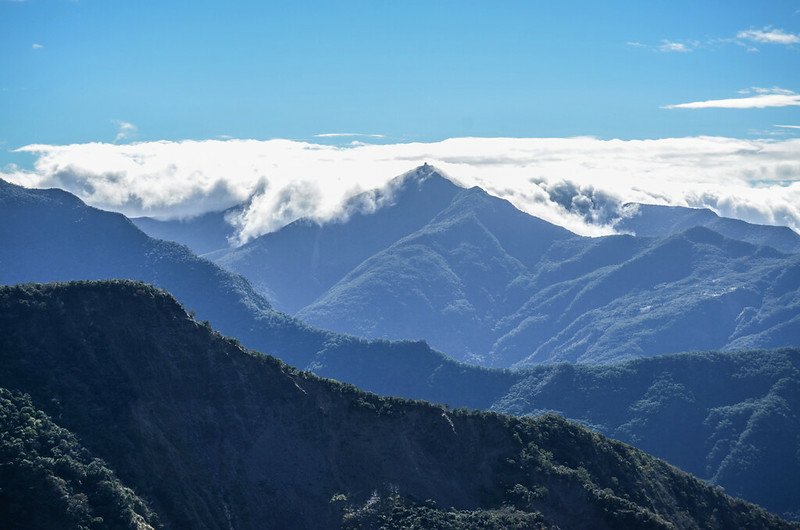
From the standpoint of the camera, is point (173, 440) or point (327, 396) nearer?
point (173, 440)

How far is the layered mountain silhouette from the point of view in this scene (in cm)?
11762

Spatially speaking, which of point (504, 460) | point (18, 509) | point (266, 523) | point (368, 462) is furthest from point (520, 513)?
point (18, 509)

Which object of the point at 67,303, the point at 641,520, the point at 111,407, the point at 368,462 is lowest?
the point at 641,520

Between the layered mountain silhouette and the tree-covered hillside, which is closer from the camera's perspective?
the tree-covered hillside

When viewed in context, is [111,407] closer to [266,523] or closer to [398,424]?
[266,523]

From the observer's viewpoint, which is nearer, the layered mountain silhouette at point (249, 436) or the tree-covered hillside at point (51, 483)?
the tree-covered hillside at point (51, 483)

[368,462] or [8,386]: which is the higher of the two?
[8,386]

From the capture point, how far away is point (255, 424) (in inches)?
5020

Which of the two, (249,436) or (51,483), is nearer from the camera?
(51,483)

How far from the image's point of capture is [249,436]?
415 ft

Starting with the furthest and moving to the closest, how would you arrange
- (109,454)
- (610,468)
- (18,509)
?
(610,468), (109,454), (18,509)

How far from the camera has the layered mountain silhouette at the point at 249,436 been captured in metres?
118

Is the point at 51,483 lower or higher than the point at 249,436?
lower

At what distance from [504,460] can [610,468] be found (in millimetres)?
14820
